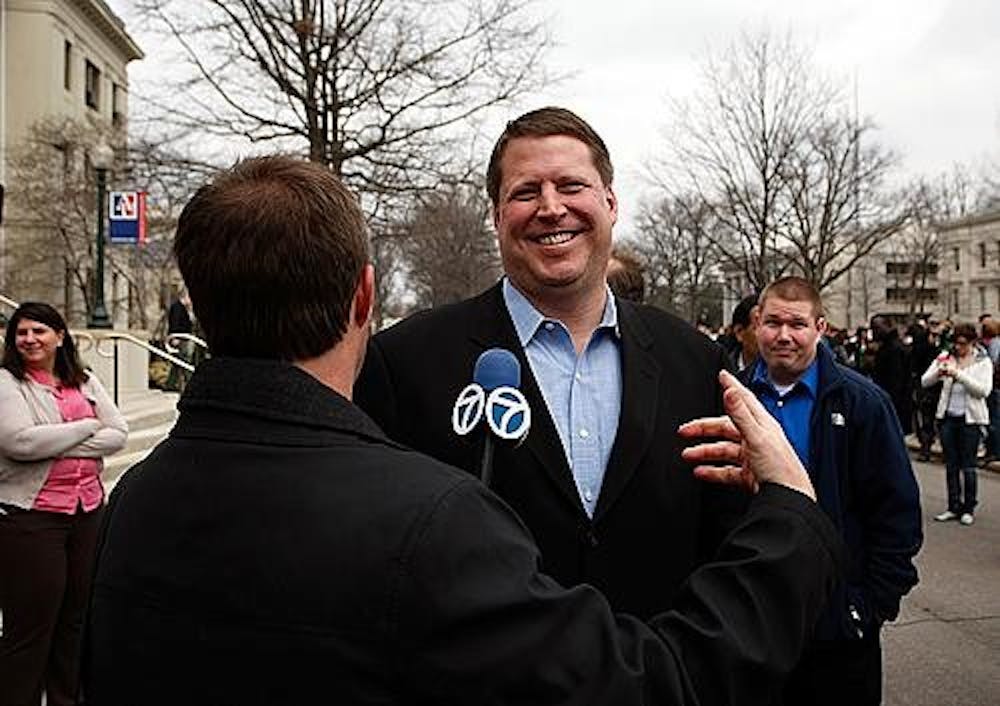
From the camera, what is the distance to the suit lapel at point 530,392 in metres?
2.25

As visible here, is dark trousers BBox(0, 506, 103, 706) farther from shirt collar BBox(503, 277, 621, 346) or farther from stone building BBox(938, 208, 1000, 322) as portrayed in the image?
stone building BBox(938, 208, 1000, 322)

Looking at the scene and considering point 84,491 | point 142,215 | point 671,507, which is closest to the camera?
point 671,507

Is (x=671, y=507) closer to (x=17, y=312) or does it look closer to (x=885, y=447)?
(x=885, y=447)

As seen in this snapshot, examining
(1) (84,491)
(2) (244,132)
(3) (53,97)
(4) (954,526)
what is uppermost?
(3) (53,97)

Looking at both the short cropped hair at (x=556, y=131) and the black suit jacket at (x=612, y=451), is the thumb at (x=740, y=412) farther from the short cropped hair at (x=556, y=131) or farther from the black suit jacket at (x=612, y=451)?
the short cropped hair at (x=556, y=131)

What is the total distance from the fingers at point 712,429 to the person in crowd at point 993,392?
11.8 meters

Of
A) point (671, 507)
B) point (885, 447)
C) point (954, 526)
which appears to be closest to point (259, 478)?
point (671, 507)

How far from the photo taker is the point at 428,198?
1922cm

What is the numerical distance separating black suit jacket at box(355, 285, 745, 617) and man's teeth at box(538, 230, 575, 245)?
20 centimetres

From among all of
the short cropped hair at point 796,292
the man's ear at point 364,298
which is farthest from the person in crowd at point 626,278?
the man's ear at point 364,298

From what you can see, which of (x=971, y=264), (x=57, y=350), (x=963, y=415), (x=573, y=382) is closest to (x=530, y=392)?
(x=573, y=382)

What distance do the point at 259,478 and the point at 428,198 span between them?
18.1m

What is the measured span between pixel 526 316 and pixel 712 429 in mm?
878

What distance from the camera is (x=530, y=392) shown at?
7.76 feet
